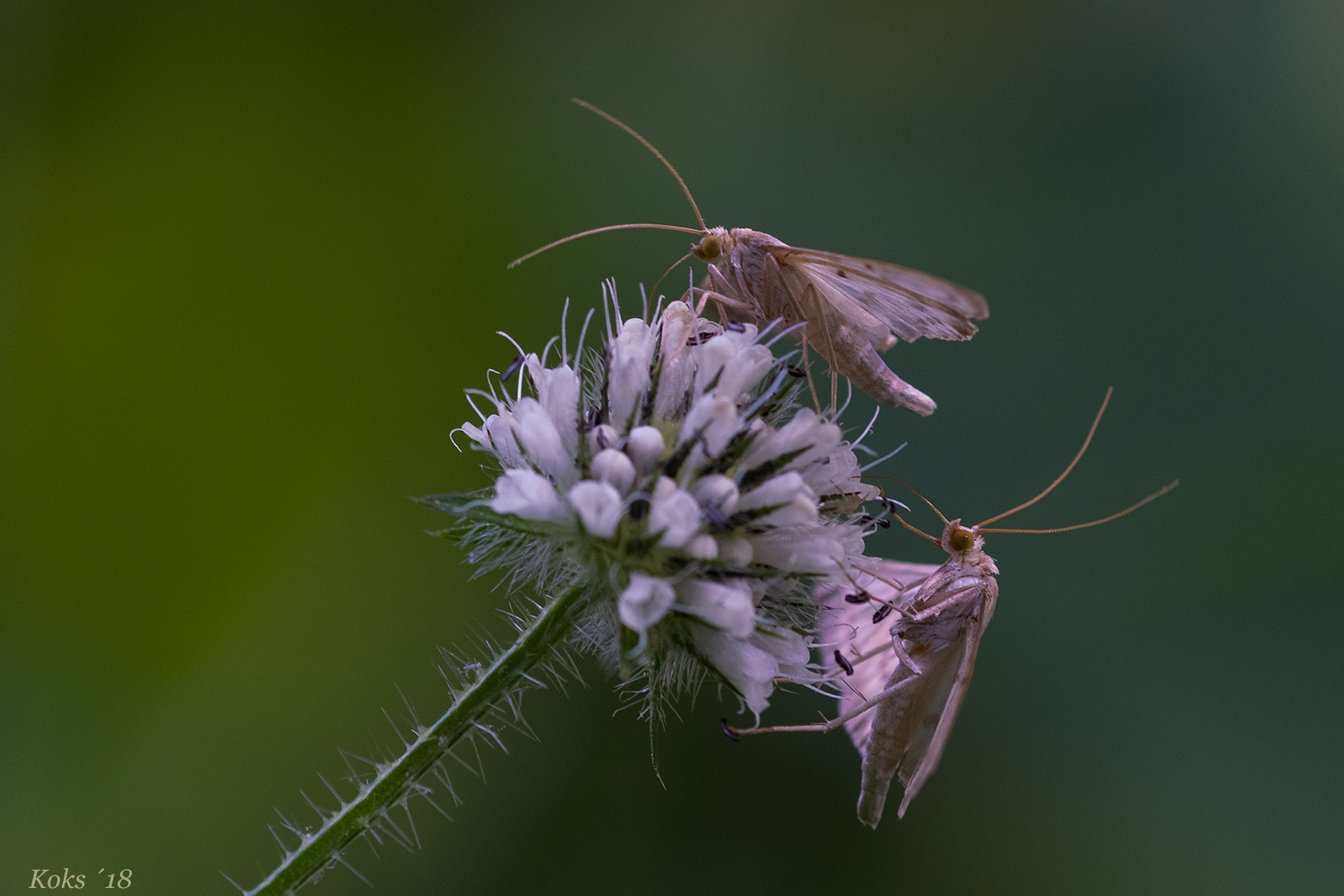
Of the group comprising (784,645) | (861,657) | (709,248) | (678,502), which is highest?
(709,248)

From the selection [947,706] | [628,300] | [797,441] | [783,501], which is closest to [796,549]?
[783,501]

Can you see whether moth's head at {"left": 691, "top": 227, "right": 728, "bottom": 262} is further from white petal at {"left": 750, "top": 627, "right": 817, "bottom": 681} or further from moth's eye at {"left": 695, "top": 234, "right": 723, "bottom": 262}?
white petal at {"left": 750, "top": 627, "right": 817, "bottom": 681}

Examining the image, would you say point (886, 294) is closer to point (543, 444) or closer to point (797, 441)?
point (797, 441)

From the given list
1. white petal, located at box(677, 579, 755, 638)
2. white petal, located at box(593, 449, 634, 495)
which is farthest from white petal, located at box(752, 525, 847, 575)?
white petal, located at box(593, 449, 634, 495)

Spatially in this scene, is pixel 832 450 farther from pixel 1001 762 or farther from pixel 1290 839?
pixel 1290 839

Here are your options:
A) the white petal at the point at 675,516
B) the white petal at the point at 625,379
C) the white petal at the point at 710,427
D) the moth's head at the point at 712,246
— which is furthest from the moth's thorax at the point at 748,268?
the white petal at the point at 675,516
